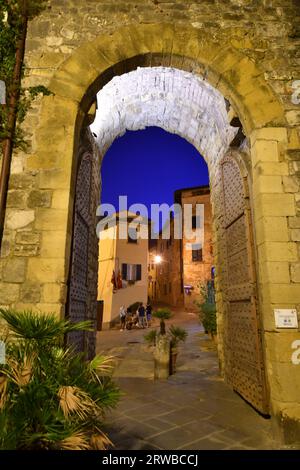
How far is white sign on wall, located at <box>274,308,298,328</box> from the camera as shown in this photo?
3122 mm

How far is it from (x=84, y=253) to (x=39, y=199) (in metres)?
1.89

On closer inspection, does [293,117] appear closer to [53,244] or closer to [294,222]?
[294,222]

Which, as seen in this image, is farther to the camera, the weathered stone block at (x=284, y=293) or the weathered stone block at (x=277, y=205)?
the weathered stone block at (x=277, y=205)

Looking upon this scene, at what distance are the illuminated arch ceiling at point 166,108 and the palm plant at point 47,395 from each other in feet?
13.4

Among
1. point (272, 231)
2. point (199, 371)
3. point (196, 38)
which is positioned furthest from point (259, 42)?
point (199, 371)

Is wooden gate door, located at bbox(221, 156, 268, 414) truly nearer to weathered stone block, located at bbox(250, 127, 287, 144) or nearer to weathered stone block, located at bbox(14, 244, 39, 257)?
weathered stone block, located at bbox(250, 127, 287, 144)

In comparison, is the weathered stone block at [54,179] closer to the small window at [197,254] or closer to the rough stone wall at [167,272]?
the small window at [197,254]

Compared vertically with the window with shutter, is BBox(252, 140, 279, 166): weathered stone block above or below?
below

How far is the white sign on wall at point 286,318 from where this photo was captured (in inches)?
123

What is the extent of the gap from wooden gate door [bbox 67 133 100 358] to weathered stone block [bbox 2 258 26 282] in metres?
0.89

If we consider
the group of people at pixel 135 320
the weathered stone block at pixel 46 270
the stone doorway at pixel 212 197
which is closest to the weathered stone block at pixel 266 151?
the stone doorway at pixel 212 197

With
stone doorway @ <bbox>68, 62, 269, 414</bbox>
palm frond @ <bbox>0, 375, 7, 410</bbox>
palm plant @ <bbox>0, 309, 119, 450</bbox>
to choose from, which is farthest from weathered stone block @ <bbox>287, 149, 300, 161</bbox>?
palm frond @ <bbox>0, 375, 7, 410</bbox>

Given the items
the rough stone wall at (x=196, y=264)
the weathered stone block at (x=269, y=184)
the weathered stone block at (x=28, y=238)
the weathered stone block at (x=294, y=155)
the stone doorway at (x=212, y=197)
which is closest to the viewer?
the weathered stone block at (x=28, y=238)

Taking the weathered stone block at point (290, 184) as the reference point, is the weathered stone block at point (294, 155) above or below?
above
